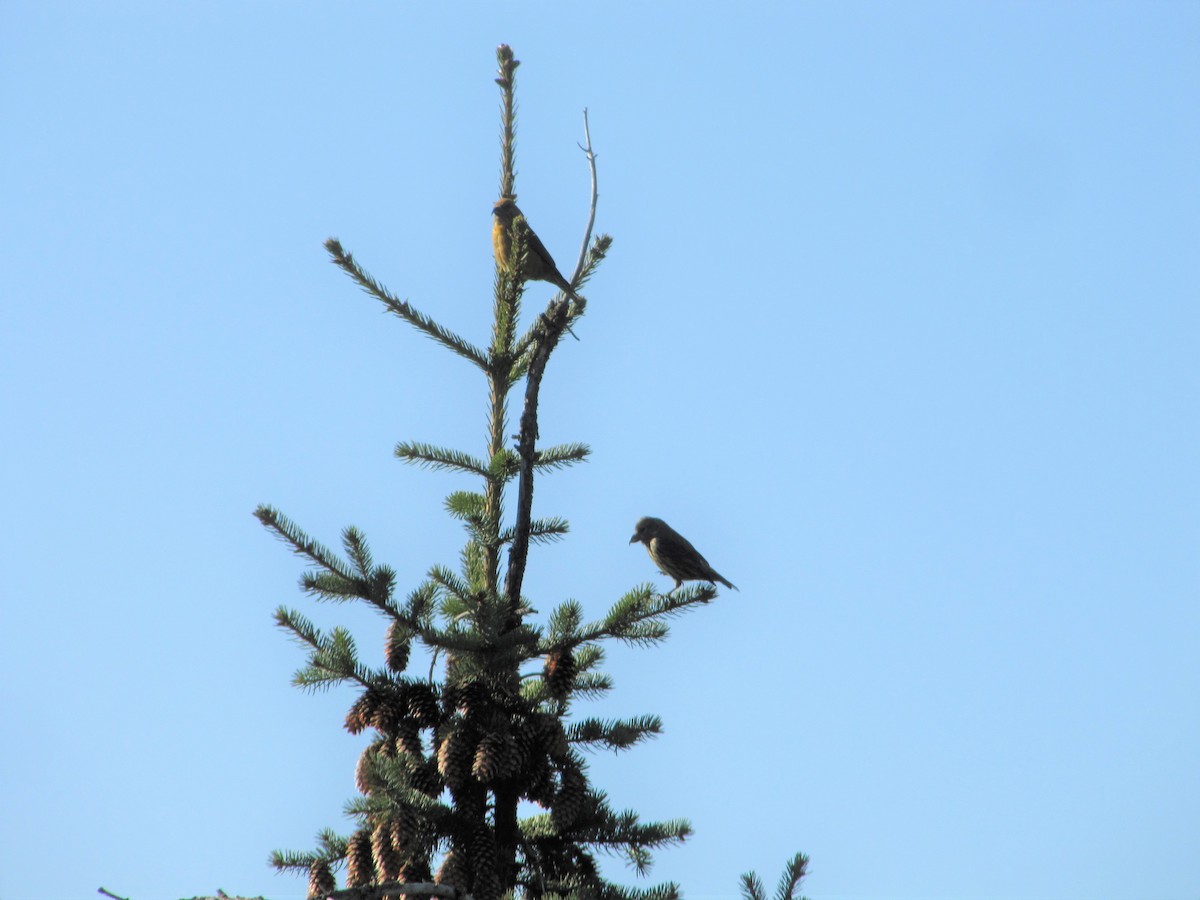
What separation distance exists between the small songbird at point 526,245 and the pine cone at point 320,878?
2598 mm

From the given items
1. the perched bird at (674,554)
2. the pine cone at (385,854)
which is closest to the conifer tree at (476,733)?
the pine cone at (385,854)

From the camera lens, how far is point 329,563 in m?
4.73

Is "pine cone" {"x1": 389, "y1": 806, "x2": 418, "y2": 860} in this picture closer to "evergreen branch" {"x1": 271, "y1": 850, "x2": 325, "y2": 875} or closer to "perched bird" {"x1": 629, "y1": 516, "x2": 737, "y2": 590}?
"evergreen branch" {"x1": 271, "y1": 850, "x2": 325, "y2": 875}

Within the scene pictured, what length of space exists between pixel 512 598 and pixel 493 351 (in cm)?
120

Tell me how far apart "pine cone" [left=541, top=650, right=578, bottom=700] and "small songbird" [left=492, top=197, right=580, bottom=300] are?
167 cm

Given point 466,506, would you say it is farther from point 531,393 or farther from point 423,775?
point 423,775

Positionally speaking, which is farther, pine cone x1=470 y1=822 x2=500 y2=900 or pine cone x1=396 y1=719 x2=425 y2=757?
pine cone x1=396 y1=719 x2=425 y2=757

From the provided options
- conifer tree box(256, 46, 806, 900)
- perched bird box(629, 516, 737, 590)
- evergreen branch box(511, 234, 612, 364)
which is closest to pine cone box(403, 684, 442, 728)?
conifer tree box(256, 46, 806, 900)

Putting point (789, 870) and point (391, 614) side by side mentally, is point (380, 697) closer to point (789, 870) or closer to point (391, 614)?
point (391, 614)

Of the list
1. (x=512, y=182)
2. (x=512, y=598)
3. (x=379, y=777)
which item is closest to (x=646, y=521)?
(x=512, y=182)

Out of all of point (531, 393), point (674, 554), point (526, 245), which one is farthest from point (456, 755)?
point (674, 554)

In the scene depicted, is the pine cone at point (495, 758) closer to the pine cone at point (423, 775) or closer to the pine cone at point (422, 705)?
the pine cone at point (423, 775)

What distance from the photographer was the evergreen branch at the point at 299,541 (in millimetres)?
4695

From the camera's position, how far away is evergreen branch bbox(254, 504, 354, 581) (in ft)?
15.4
